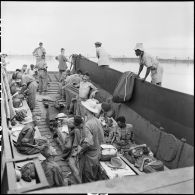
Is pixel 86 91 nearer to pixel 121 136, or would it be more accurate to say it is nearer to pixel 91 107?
pixel 121 136

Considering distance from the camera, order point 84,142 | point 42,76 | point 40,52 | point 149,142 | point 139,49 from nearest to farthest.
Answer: point 84,142, point 149,142, point 139,49, point 42,76, point 40,52

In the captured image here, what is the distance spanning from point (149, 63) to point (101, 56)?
3.04 metres

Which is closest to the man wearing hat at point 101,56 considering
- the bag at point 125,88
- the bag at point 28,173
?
the bag at point 125,88

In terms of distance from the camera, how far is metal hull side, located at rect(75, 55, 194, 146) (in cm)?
497

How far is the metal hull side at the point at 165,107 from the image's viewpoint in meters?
4.97

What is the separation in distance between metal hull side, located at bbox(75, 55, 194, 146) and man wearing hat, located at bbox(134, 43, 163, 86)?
460 mm

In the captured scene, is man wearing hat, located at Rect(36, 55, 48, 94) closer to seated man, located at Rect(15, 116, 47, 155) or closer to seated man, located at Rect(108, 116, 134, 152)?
seated man, located at Rect(108, 116, 134, 152)

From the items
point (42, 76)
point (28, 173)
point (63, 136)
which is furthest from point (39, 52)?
point (28, 173)

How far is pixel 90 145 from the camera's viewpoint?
421 cm

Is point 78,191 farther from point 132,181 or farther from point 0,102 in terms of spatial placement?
point 0,102

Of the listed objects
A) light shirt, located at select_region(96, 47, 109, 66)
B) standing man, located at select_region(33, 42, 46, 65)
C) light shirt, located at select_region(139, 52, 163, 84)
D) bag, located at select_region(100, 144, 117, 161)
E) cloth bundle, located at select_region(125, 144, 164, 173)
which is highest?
standing man, located at select_region(33, 42, 46, 65)

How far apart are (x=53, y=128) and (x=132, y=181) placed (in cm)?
539

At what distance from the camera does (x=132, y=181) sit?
6.95ft

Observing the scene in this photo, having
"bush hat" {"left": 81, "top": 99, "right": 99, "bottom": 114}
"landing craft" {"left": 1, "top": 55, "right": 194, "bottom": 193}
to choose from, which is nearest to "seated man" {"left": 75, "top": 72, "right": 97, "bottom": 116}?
"landing craft" {"left": 1, "top": 55, "right": 194, "bottom": 193}
